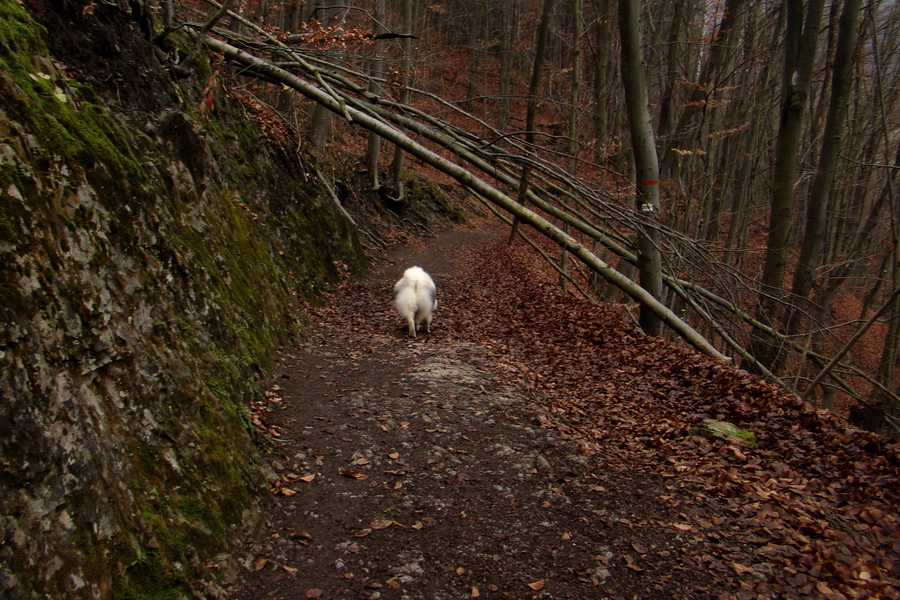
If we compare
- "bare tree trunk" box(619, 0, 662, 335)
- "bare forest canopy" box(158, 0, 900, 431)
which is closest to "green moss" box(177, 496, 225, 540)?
"bare forest canopy" box(158, 0, 900, 431)

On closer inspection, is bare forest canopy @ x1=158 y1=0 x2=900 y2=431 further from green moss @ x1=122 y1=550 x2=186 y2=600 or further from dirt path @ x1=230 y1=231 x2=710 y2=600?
green moss @ x1=122 y1=550 x2=186 y2=600

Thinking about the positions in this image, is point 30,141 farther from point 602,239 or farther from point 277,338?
point 602,239

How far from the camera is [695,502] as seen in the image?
4648 millimetres

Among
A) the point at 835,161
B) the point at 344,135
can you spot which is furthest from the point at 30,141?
the point at 344,135

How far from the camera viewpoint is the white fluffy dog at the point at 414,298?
864 centimetres

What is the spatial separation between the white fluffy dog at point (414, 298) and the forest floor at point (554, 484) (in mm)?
648

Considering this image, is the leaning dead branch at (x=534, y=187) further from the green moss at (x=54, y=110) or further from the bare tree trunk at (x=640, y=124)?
the green moss at (x=54, y=110)

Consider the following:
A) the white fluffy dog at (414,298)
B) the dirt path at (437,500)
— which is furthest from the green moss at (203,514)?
the white fluffy dog at (414,298)

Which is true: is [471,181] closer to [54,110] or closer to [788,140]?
[54,110]

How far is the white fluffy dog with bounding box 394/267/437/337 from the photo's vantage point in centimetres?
864

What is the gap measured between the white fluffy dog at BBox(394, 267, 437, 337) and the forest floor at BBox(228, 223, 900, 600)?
2.13ft

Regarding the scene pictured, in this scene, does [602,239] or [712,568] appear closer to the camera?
[712,568]

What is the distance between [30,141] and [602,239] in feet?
22.1

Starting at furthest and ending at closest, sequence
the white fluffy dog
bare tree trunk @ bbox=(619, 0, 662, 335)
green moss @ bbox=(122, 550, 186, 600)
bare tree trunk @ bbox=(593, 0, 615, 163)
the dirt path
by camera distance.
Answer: bare tree trunk @ bbox=(593, 0, 615, 163) → bare tree trunk @ bbox=(619, 0, 662, 335) → the white fluffy dog → the dirt path → green moss @ bbox=(122, 550, 186, 600)
